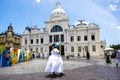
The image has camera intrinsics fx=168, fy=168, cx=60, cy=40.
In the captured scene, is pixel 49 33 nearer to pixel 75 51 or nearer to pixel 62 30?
pixel 62 30

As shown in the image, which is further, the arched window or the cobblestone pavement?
the arched window

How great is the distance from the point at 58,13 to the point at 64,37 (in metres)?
9.93

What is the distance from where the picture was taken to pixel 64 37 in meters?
53.0

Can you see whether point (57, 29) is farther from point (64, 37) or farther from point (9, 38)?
point (9, 38)

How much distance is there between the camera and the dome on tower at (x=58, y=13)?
5553cm

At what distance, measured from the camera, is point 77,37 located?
52500 millimetres

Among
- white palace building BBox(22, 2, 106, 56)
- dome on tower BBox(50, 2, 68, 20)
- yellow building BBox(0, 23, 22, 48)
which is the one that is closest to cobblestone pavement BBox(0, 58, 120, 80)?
white palace building BBox(22, 2, 106, 56)

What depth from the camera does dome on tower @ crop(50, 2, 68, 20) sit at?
5553 cm

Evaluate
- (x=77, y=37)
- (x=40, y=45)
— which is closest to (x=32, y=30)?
(x=40, y=45)

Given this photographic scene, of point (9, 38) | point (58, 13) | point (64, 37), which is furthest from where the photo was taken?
point (9, 38)

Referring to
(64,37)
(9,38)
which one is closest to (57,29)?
(64,37)

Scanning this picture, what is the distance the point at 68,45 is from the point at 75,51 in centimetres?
286

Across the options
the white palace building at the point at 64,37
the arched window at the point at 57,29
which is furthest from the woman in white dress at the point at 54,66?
the arched window at the point at 57,29

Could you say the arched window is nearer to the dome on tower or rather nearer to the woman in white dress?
the dome on tower
